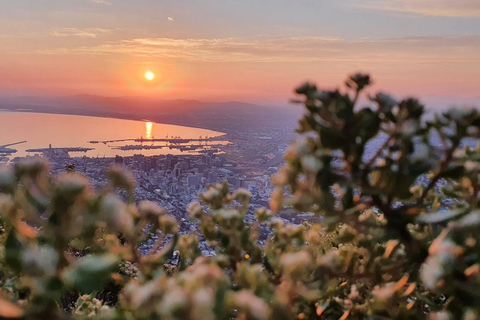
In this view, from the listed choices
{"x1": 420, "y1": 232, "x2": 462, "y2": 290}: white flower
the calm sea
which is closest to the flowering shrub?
{"x1": 420, "y1": 232, "x2": 462, "y2": 290}: white flower

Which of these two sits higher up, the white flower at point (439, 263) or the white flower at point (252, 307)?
the white flower at point (439, 263)

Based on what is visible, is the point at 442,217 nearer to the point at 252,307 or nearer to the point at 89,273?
the point at 252,307

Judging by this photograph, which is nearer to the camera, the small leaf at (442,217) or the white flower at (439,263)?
the white flower at (439,263)

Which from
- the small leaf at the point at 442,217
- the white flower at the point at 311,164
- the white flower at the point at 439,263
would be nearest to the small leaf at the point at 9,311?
the white flower at the point at 311,164

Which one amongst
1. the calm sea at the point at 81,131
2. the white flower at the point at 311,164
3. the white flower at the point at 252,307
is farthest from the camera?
the calm sea at the point at 81,131

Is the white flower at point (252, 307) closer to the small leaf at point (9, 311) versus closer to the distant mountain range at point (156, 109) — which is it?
the small leaf at point (9, 311)

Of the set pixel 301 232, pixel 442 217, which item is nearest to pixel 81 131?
pixel 301 232

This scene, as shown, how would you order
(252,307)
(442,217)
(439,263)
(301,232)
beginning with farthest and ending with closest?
(301,232), (442,217), (439,263), (252,307)
